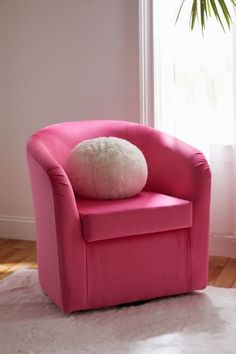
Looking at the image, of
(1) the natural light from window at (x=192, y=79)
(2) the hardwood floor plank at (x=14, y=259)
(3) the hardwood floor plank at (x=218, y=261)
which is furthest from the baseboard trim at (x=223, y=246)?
(2) the hardwood floor plank at (x=14, y=259)

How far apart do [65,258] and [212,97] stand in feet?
4.74

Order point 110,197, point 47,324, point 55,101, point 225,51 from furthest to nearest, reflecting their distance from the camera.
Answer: point 55,101
point 225,51
point 110,197
point 47,324

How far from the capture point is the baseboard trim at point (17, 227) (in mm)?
4215

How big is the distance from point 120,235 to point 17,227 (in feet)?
Result: 5.35

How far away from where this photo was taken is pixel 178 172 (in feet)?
10.1

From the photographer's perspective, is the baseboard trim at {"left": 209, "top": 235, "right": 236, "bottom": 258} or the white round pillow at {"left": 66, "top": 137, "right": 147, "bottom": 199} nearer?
→ the white round pillow at {"left": 66, "top": 137, "right": 147, "bottom": 199}

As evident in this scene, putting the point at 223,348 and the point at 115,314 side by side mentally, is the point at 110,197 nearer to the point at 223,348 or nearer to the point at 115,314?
the point at 115,314

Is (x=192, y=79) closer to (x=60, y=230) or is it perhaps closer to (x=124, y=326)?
(x=60, y=230)

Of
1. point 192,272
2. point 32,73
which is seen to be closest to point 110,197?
point 192,272

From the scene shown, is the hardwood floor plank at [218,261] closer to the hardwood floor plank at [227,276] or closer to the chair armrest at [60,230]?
the hardwood floor plank at [227,276]

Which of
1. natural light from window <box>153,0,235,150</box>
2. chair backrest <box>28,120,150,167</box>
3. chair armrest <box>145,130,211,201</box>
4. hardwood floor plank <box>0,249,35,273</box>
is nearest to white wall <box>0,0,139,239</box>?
natural light from window <box>153,0,235,150</box>

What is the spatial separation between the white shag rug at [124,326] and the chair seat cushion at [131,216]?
36cm

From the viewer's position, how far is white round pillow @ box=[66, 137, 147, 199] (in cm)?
292

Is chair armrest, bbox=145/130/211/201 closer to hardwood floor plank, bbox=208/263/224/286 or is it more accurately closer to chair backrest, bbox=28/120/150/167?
chair backrest, bbox=28/120/150/167
